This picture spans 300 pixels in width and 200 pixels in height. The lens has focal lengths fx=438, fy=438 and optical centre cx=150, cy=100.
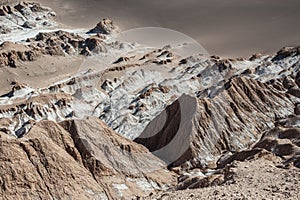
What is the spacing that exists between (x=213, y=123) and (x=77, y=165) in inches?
775

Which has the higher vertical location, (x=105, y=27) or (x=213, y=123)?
(x=105, y=27)

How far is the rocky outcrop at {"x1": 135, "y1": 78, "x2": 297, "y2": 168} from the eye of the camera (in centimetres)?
4584

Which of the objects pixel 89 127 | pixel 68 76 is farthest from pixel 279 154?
pixel 68 76

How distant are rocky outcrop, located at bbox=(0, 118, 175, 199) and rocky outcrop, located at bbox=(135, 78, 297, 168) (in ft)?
14.7

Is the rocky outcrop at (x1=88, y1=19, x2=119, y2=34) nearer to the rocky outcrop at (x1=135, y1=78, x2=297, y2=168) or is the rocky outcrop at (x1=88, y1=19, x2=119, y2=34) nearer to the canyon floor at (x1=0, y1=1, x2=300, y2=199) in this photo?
the canyon floor at (x1=0, y1=1, x2=300, y2=199)

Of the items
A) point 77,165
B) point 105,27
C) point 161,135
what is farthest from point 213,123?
point 105,27

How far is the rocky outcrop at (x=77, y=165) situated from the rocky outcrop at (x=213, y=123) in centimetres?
448

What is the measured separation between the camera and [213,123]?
1965 inches

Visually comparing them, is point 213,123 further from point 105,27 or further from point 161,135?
point 105,27

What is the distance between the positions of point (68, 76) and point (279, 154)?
9572 cm

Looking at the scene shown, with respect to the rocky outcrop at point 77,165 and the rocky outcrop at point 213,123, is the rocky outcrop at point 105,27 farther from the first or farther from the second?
the rocky outcrop at point 77,165

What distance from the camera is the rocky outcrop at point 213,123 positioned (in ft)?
150

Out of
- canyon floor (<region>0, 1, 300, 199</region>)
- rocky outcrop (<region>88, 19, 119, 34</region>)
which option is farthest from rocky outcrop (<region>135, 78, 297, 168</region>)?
rocky outcrop (<region>88, 19, 119, 34</region>)

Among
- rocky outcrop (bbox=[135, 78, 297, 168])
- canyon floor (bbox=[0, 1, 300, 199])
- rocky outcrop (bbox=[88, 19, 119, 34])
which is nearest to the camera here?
canyon floor (bbox=[0, 1, 300, 199])
